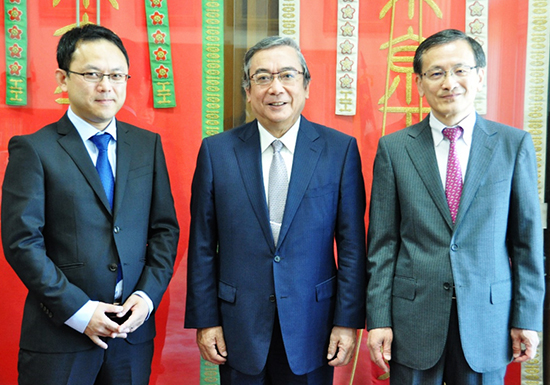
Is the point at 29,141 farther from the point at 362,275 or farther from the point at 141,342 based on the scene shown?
the point at 362,275

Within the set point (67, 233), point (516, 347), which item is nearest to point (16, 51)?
point (67, 233)

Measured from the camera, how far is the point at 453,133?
1.93 m

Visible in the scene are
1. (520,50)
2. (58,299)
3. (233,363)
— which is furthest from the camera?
(520,50)

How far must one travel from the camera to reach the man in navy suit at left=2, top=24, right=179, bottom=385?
1857 millimetres

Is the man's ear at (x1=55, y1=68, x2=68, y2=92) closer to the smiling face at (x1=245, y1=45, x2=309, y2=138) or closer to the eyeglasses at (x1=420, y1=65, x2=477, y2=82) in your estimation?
the smiling face at (x1=245, y1=45, x2=309, y2=138)

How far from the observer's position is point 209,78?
279 centimetres

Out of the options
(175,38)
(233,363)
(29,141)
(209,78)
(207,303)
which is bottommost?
(233,363)

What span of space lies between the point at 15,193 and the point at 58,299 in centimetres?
39

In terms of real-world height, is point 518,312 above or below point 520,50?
below

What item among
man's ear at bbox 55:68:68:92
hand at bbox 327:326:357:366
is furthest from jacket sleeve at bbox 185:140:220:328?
man's ear at bbox 55:68:68:92

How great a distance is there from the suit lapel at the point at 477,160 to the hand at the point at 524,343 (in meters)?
0.43

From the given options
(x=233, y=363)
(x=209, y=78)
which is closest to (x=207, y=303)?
(x=233, y=363)

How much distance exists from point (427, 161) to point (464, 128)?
18cm

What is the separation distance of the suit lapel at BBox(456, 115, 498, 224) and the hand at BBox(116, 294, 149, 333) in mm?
1106
